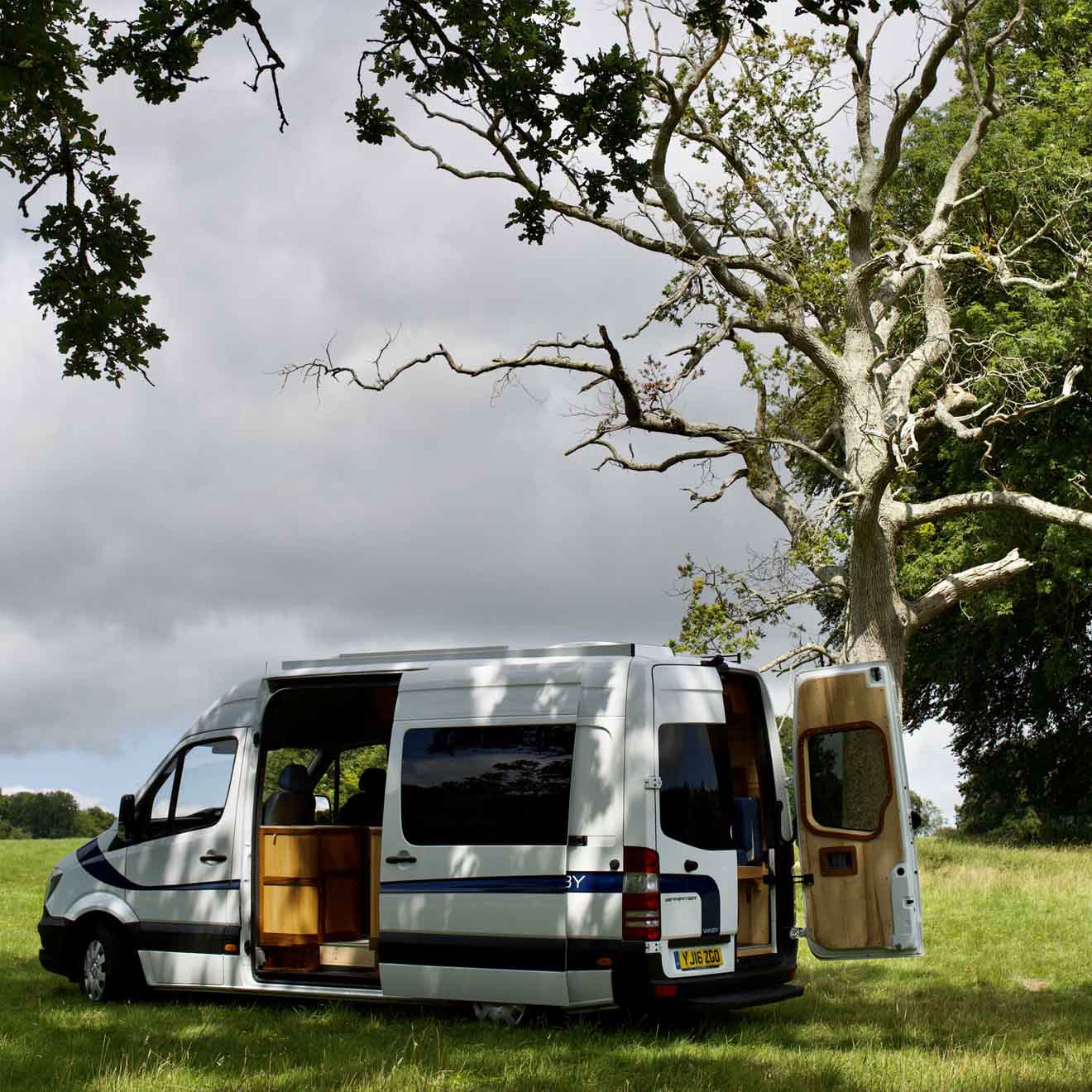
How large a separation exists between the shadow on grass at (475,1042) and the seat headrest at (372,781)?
1852 millimetres

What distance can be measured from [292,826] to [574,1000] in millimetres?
3230

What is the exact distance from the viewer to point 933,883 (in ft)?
75.6

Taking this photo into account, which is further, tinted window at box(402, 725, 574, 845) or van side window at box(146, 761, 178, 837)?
van side window at box(146, 761, 178, 837)

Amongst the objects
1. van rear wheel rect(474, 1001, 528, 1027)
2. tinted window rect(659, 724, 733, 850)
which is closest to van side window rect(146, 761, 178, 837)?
van rear wheel rect(474, 1001, 528, 1027)

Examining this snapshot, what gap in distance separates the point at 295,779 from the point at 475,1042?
10.8 feet

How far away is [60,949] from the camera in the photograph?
11734 mm

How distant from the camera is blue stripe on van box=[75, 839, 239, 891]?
1098 centimetres

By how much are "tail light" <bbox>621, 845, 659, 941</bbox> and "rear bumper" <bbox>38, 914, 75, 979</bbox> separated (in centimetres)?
531

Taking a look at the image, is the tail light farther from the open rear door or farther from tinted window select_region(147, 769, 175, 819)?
tinted window select_region(147, 769, 175, 819)

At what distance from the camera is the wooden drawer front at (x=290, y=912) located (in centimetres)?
1108

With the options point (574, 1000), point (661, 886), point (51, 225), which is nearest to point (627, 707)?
point (661, 886)

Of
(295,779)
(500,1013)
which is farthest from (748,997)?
(295,779)

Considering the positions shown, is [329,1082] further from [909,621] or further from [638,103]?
[909,621]

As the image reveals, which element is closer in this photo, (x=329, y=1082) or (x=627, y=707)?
(x=329, y=1082)
